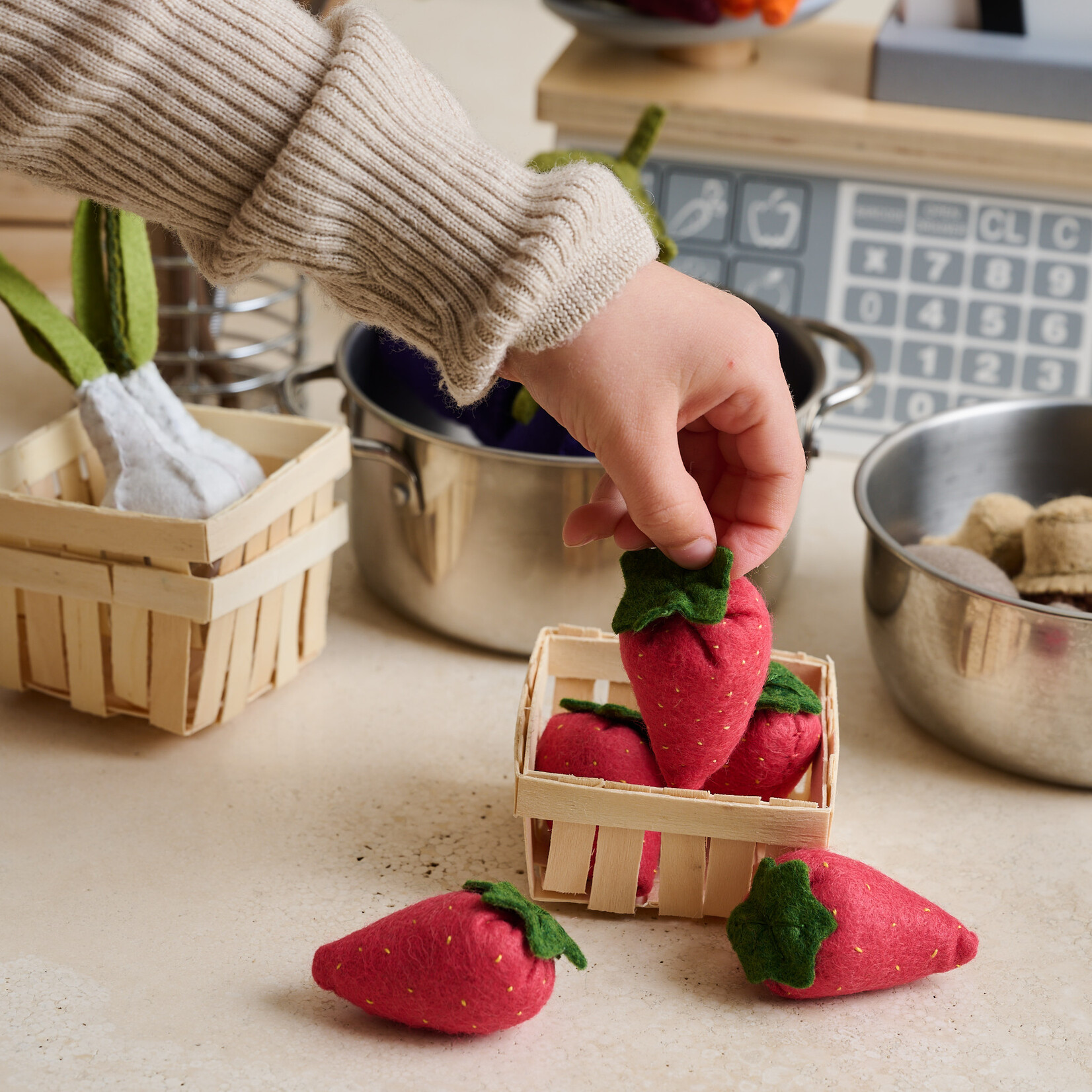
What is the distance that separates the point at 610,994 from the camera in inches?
21.5

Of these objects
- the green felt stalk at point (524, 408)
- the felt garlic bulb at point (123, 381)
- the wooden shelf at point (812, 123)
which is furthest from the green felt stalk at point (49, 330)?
the wooden shelf at point (812, 123)

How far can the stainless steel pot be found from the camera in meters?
0.74

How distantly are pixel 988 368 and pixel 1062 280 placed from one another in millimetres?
89

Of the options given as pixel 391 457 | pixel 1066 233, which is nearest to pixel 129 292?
pixel 391 457

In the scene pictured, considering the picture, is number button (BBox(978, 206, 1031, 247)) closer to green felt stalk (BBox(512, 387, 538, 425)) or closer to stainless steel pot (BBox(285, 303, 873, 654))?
stainless steel pot (BBox(285, 303, 873, 654))

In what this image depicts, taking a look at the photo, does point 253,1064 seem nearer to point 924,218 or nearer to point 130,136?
point 130,136

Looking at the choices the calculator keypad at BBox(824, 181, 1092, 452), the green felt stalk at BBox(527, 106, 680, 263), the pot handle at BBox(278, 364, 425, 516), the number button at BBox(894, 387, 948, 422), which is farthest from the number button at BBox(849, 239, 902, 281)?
the pot handle at BBox(278, 364, 425, 516)

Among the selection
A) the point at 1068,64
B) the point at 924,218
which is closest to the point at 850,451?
the point at 924,218

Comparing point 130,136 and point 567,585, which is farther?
point 567,585

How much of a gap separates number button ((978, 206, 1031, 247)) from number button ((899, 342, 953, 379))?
0.09 m

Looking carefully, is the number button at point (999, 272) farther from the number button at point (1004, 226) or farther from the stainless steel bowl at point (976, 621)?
the stainless steel bowl at point (976, 621)

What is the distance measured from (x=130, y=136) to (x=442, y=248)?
13 centimetres

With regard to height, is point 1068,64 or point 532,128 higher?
point 1068,64

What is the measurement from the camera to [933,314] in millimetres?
1038
